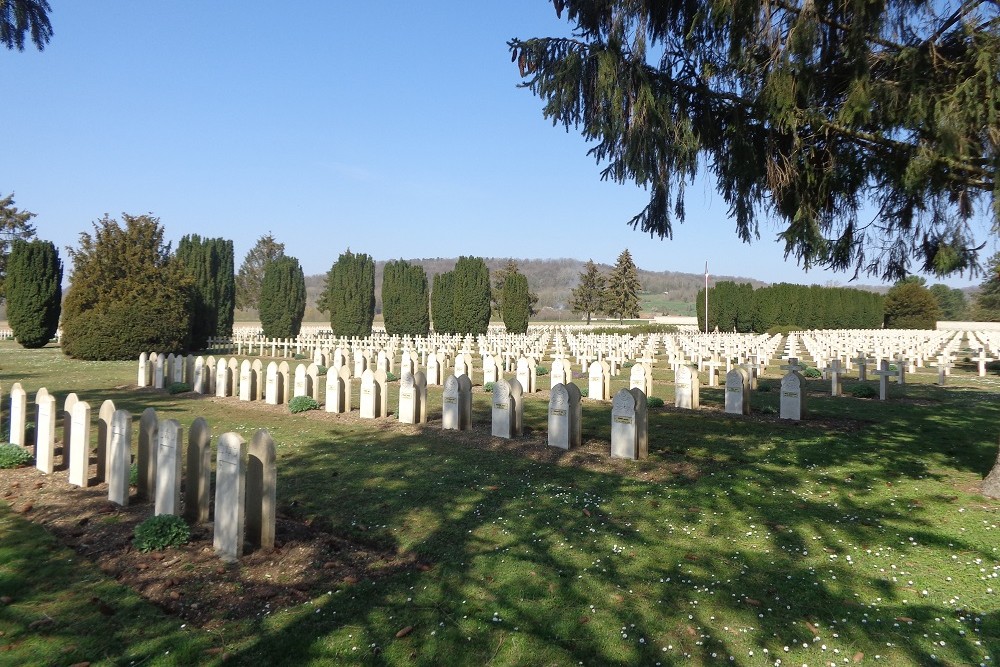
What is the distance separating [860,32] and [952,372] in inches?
825

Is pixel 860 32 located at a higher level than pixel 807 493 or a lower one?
higher

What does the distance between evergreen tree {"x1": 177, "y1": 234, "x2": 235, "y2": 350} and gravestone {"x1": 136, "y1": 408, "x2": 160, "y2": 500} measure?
2426 cm

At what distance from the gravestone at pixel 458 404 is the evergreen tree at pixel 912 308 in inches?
2736

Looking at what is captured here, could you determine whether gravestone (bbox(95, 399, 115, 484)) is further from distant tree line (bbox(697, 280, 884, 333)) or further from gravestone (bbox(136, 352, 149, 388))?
distant tree line (bbox(697, 280, 884, 333))

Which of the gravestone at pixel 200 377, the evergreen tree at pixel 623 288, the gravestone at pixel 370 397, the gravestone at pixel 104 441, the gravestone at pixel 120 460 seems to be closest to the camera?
the gravestone at pixel 120 460

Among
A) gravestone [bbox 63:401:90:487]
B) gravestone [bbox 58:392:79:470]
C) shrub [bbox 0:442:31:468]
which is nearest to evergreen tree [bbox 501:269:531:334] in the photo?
gravestone [bbox 58:392:79:470]

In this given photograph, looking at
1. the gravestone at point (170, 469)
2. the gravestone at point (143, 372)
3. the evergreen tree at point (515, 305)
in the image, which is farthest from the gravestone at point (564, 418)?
the evergreen tree at point (515, 305)

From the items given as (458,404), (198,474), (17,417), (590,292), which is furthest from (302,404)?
(590,292)

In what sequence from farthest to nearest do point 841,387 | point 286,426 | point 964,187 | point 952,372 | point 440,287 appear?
point 440,287, point 952,372, point 841,387, point 286,426, point 964,187

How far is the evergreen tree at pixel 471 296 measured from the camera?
41.0 metres

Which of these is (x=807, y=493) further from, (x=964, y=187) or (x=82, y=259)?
(x=82, y=259)

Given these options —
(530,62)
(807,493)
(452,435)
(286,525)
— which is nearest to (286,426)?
(452,435)

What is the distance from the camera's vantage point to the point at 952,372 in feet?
71.5

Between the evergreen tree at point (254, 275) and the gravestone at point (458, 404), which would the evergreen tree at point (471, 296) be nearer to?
the gravestone at point (458, 404)
